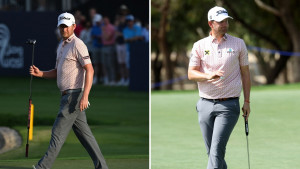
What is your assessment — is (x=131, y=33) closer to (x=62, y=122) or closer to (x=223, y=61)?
(x=62, y=122)

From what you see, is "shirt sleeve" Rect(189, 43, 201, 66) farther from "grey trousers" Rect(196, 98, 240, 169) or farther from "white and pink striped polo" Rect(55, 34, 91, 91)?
"white and pink striped polo" Rect(55, 34, 91, 91)

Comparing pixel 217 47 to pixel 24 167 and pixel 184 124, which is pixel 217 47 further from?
pixel 184 124

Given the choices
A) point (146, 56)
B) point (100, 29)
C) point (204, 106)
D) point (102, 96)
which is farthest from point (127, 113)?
point (204, 106)

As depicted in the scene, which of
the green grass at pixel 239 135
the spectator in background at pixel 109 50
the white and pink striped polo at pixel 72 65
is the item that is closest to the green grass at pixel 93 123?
the green grass at pixel 239 135

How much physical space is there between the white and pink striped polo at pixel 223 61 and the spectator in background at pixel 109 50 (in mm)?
18020

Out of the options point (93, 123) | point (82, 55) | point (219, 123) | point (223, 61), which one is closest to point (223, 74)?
point (223, 61)

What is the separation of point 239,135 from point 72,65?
21.7ft

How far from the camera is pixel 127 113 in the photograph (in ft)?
62.8

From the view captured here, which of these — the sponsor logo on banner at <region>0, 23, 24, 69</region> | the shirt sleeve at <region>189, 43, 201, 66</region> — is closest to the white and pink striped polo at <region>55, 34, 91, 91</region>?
the shirt sleeve at <region>189, 43, 201, 66</region>

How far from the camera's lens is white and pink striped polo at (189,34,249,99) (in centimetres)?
805

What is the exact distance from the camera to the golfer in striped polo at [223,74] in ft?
26.4

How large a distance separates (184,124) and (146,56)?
314 inches

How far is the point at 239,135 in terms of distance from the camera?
1496 centimetres

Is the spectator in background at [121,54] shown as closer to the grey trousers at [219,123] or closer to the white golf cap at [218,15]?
the grey trousers at [219,123]
